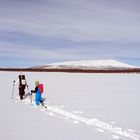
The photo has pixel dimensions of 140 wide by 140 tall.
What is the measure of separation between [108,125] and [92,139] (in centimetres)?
155

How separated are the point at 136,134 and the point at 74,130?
180cm

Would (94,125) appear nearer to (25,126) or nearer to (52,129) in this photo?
(52,129)

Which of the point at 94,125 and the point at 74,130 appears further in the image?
the point at 94,125

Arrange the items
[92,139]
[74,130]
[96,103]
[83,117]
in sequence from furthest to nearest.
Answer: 1. [96,103]
2. [83,117]
3. [74,130]
4. [92,139]

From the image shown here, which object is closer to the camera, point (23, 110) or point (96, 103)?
point (23, 110)

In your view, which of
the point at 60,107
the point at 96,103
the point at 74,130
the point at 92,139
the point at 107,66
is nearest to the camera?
the point at 92,139

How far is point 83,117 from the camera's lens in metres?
9.52

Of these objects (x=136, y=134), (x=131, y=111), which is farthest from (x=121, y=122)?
(x=131, y=111)

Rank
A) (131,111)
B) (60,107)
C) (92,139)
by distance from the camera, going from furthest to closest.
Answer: (60,107) < (131,111) < (92,139)

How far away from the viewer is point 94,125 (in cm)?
833

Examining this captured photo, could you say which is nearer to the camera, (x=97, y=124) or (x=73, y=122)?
(x=97, y=124)

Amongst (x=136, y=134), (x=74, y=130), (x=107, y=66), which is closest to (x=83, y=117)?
(x=74, y=130)

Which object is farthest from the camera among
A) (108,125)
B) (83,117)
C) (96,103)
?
(96,103)

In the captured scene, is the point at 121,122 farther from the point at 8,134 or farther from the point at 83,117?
the point at 8,134
